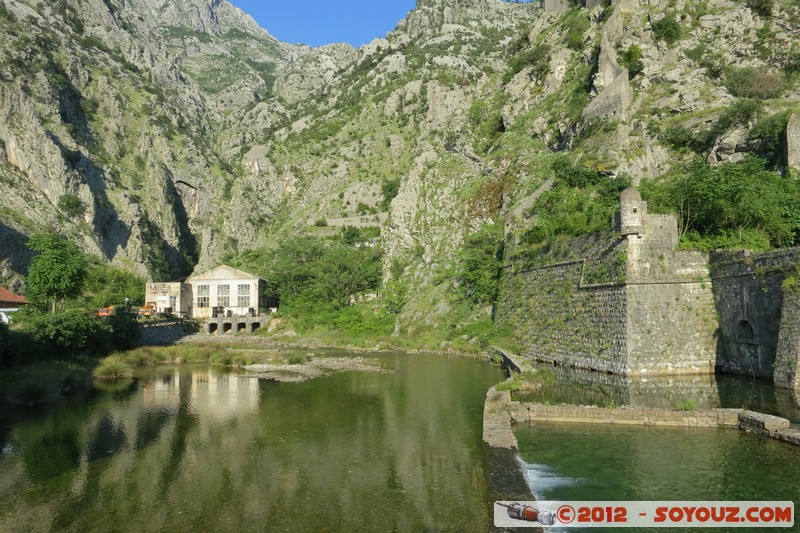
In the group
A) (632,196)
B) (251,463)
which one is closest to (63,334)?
→ (251,463)

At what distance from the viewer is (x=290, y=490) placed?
11.0 m

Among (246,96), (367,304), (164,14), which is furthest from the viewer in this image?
(164,14)

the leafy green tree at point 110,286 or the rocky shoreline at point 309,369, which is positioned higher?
the leafy green tree at point 110,286

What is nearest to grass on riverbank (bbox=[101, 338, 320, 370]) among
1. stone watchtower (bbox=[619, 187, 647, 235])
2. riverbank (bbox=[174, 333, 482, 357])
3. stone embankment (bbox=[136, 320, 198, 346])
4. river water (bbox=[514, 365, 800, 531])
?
stone embankment (bbox=[136, 320, 198, 346])

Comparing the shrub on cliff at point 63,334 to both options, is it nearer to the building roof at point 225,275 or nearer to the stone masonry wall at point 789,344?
the stone masonry wall at point 789,344

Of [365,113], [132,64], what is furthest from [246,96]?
[365,113]

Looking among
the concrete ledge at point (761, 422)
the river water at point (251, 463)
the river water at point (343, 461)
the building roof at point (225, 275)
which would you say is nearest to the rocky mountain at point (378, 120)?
the building roof at point (225, 275)

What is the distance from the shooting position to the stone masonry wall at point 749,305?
18672 mm

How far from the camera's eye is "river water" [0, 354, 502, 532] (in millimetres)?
9656

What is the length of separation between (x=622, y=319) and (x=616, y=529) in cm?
1517

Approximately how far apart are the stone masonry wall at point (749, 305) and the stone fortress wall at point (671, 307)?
0.04 meters

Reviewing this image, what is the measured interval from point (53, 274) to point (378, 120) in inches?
2971

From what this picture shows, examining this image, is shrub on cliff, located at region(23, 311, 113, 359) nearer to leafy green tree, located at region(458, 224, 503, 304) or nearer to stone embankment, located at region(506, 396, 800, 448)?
stone embankment, located at region(506, 396, 800, 448)

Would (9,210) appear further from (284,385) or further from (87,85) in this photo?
(284,385)
